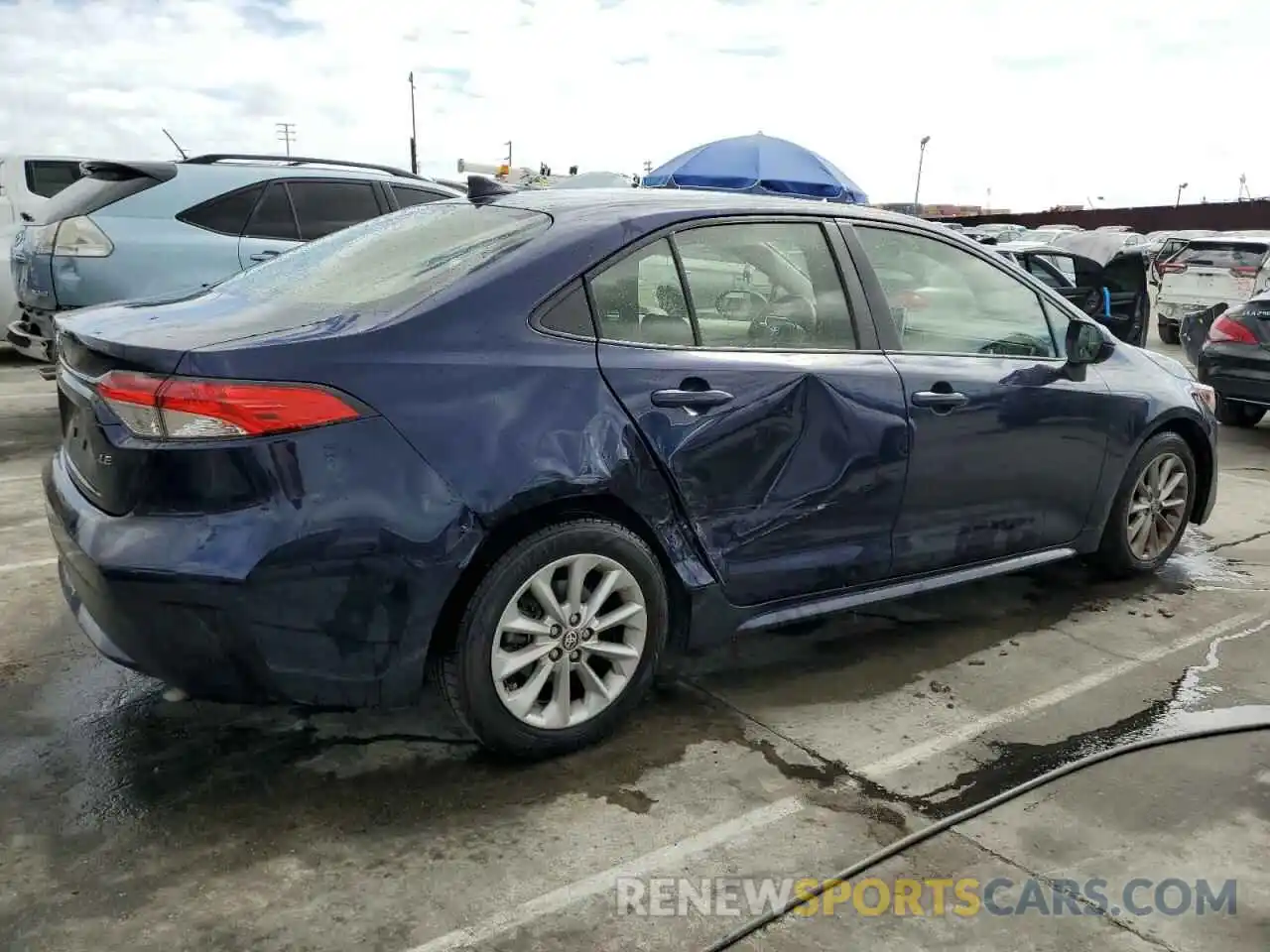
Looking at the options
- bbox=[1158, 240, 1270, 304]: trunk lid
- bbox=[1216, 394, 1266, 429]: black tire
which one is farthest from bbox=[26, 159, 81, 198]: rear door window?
bbox=[1158, 240, 1270, 304]: trunk lid

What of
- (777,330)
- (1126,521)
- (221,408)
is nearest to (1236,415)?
(1126,521)

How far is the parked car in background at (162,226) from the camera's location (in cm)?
643

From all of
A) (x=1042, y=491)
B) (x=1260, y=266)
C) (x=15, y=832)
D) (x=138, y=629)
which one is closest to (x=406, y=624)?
(x=138, y=629)

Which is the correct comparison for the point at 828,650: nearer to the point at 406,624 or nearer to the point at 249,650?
the point at 406,624

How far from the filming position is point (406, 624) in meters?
2.57

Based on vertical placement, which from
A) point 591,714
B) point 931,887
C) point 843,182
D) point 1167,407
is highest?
point 843,182

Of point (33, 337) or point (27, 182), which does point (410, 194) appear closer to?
point (33, 337)

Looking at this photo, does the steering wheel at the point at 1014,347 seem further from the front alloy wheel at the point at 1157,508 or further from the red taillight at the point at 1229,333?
the red taillight at the point at 1229,333

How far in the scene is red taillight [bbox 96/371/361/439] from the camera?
7.84ft

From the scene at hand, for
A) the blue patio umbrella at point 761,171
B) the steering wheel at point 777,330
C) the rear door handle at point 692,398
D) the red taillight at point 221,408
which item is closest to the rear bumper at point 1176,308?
the blue patio umbrella at point 761,171

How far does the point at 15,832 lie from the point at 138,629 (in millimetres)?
588

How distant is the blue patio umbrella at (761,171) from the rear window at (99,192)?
838 centimetres

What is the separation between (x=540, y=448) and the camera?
2.67 m

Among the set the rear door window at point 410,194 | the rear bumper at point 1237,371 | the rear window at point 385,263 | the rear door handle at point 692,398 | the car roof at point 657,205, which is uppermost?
the rear door window at point 410,194
